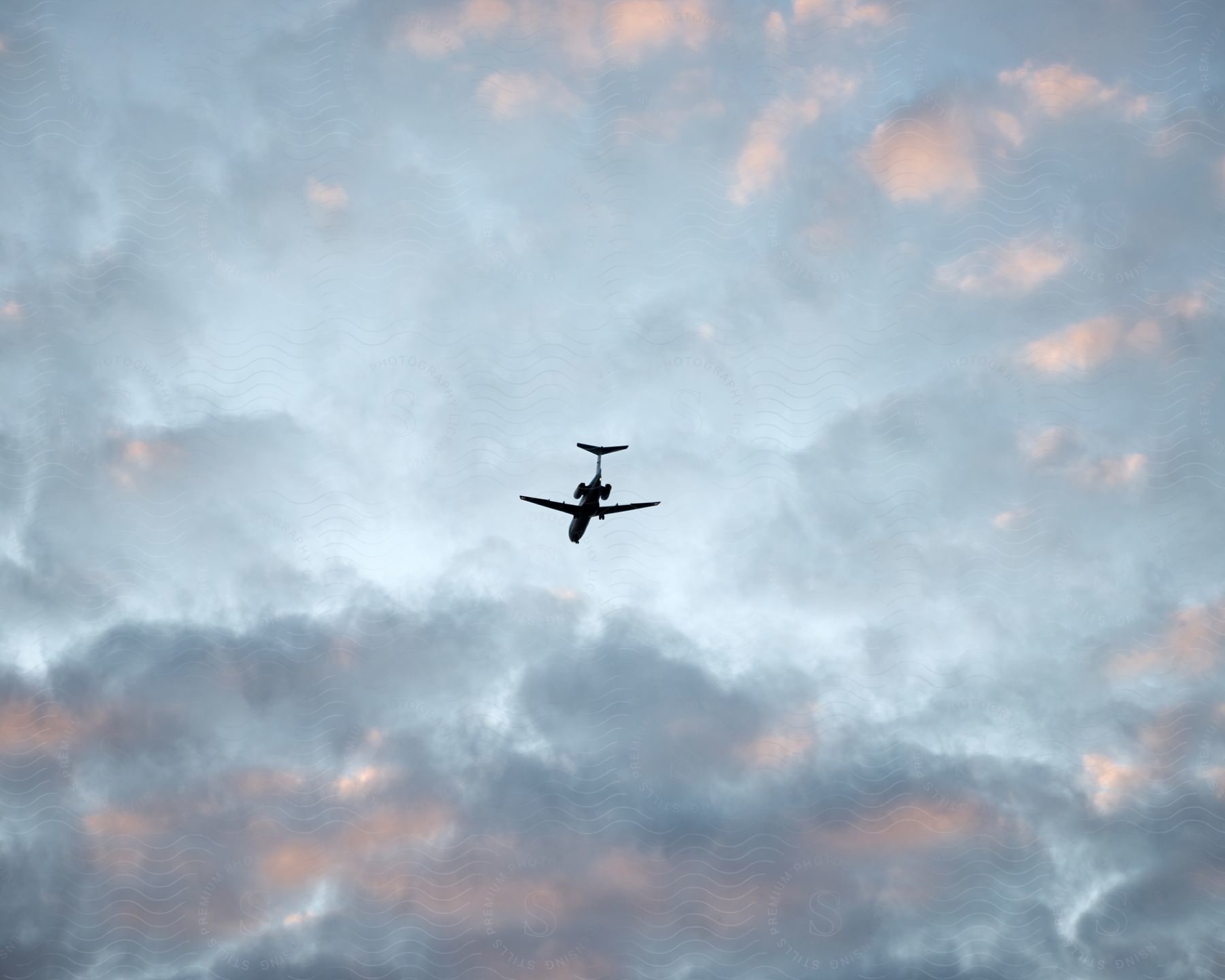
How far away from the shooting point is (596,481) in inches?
5197
